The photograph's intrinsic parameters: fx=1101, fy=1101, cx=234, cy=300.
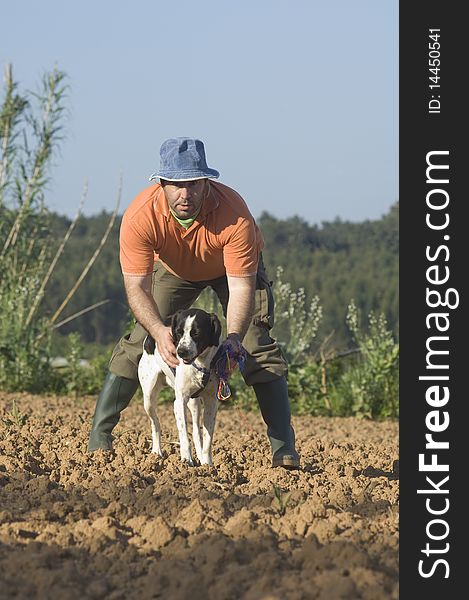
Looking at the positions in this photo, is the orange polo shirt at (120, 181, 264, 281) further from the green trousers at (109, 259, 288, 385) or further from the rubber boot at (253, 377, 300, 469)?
the rubber boot at (253, 377, 300, 469)

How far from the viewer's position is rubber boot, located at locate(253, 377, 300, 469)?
20.5ft

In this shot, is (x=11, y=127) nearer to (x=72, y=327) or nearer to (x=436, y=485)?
(x=436, y=485)

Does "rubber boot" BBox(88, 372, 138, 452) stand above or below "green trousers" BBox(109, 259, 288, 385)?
below

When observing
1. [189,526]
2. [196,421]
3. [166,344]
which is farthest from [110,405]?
[189,526]

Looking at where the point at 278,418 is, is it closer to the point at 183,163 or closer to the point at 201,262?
the point at 201,262

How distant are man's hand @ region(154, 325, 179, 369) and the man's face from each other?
63 centimetres

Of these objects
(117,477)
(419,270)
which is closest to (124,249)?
(117,477)

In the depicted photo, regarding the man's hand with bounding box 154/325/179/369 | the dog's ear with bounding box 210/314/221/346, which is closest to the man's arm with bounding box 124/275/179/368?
the man's hand with bounding box 154/325/179/369

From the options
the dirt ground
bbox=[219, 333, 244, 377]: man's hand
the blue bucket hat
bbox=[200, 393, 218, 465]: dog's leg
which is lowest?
the dirt ground

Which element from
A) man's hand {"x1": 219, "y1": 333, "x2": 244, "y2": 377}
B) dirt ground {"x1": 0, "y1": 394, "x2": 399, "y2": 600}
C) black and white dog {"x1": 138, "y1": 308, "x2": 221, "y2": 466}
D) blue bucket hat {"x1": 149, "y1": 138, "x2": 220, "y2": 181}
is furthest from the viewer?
black and white dog {"x1": 138, "y1": 308, "x2": 221, "y2": 466}

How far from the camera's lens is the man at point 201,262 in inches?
229

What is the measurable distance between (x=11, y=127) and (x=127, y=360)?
6.30 m

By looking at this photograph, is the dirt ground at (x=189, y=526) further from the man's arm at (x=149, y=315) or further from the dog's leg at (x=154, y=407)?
the man's arm at (x=149, y=315)

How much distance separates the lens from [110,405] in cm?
667
